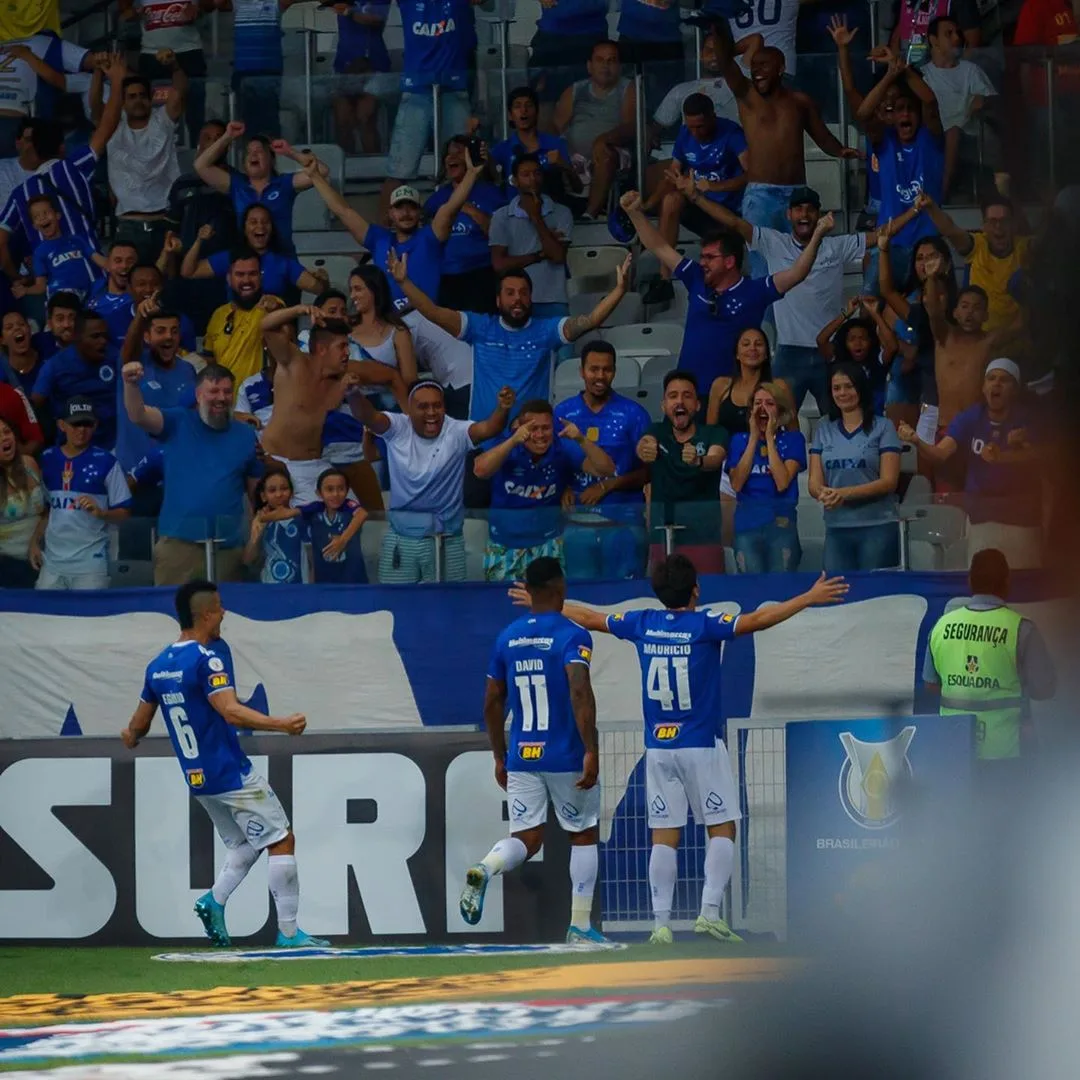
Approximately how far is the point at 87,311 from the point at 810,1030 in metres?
11.7

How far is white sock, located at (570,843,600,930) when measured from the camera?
8.78 meters

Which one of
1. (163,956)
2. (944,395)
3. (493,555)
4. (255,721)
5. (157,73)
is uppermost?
(157,73)

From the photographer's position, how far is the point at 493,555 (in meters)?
10.1

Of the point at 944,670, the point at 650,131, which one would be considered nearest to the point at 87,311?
the point at 650,131

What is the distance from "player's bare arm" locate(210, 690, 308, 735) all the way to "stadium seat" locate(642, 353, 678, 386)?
185 inches

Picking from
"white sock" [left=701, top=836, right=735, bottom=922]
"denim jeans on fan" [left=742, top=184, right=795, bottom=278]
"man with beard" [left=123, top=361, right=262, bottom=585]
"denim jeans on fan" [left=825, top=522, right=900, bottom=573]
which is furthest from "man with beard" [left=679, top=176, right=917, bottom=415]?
"white sock" [left=701, top=836, right=735, bottom=922]

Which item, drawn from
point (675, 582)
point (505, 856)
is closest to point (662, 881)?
point (505, 856)

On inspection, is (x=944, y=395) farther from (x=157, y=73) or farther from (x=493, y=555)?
(x=157, y=73)

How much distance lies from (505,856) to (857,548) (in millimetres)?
2744

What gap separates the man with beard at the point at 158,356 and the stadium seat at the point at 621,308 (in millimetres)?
3173

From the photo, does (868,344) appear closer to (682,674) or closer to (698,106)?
(698,106)

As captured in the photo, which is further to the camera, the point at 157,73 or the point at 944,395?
the point at 157,73

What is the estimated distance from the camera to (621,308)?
45.7 feet

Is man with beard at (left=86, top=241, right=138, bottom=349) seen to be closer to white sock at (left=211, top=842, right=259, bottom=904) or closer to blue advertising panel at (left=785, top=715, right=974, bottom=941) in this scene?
white sock at (left=211, top=842, right=259, bottom=904)
